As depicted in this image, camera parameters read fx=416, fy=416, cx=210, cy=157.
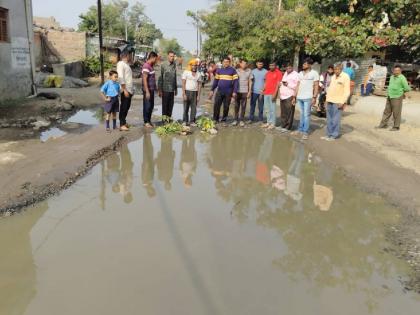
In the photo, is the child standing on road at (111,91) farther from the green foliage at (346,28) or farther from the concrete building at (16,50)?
the green foliage at (346,28)

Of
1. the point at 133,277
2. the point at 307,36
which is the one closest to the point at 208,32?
the point at 307,36

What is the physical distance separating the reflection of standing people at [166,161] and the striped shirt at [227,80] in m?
2.23

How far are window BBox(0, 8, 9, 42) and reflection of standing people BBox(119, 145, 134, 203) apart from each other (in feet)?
24.0

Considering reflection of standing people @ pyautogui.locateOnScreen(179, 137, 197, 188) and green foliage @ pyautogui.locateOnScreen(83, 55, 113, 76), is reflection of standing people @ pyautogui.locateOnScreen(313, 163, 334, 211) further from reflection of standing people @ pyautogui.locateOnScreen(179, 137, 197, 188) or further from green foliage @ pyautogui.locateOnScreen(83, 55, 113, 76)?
green foliage @ pyautogui.locateOnScreen(83, 55, 113, 76)

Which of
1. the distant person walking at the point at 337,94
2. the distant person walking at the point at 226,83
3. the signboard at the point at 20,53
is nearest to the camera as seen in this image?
the distant person walking at the point at 337,94

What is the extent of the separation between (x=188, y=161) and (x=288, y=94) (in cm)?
364

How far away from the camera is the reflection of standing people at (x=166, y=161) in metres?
6.28

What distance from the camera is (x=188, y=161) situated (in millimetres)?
7289

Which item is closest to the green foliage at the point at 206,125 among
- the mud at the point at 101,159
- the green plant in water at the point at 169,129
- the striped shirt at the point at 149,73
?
the green plant in water at the point at 169,129

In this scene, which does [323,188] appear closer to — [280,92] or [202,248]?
[202,248]

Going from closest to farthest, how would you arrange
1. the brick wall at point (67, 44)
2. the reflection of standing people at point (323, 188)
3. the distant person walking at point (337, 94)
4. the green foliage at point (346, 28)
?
Result: the reflection of standing people at point (323, 188) < the distant person walking at point (337, 94) < the green foliage at point (346, 28) < the brick wall at point (67, 44)

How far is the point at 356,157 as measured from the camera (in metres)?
7.66

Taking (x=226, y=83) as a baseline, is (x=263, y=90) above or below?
below

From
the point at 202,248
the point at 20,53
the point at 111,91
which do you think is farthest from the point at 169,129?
the point at 20,53
